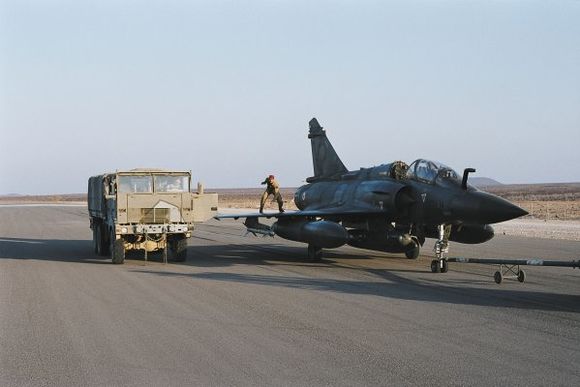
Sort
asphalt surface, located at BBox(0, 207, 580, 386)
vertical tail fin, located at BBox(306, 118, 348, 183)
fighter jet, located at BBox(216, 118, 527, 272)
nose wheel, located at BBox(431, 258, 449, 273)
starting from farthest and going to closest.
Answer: vertical tail fin, located at BBox(306, 118, 348, 183), fighter jet, located at BBox(216, 118, 527, 272), nose wheel, located at BBox(431, 258, 449, 273), asphalt surface, located at BBox(0, 207, 580, 386)

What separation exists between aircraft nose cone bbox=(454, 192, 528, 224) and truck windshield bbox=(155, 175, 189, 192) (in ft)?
22.8

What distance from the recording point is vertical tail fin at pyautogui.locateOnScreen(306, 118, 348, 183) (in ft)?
69.5

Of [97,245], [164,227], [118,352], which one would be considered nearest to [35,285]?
[164,227]

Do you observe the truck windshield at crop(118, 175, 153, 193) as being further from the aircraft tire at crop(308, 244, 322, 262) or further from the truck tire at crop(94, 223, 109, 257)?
the aircraft tire at crop(308, 244, 322, 262)

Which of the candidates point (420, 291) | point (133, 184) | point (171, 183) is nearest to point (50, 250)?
point (133, 184)

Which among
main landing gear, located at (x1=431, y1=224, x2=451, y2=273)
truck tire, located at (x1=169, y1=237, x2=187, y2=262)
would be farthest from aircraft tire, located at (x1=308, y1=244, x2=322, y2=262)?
main landing gear, located at (x1=431, y1=224, x2=451, y2=273)

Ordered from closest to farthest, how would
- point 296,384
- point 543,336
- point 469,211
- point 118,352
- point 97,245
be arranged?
point 296,384, point 118,352, point 543,336, point 469,211, point 97,245

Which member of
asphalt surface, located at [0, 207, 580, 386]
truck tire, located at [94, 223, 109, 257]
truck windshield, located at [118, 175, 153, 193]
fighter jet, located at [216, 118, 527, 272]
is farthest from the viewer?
truck tire, located at [94, 223, 109, 257]

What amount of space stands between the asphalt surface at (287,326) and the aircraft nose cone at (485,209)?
1.21 metres

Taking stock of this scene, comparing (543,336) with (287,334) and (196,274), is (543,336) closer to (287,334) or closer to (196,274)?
(287,334)

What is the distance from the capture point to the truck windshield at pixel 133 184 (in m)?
16.5

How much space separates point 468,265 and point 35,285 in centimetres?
942

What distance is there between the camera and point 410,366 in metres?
6.20

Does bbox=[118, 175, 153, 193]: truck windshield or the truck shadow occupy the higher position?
bbox=[118, 175, 153, 193]: truck windshield
